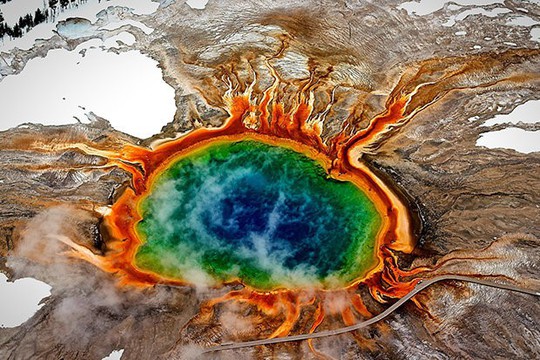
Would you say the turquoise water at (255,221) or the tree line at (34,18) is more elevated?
the tree line at (34,18)

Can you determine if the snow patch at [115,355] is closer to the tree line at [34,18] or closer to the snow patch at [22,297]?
the snow patch at [22,297]

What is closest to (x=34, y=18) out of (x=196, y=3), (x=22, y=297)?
(x=196, y=3)

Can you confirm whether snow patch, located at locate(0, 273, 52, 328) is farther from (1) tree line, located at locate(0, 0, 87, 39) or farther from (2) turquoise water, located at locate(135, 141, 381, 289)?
(1) tree line, located at locate(0, 0, 87, 39)

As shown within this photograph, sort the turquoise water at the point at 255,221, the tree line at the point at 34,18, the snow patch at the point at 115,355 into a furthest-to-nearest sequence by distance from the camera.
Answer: the tree line at the point at 34,18
the turquoise water at the point at 255,221
the snow patch at the point at 115,355

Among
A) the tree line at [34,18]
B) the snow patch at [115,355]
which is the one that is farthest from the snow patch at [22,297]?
the tree line at [34,18]

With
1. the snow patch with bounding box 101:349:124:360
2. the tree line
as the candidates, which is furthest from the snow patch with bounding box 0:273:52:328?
the tree line

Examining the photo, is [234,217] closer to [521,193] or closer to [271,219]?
[271,219]

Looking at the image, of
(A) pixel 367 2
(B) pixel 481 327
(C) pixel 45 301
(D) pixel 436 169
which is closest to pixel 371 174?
(D) pixel 436 169

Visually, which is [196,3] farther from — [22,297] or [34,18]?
[22,297]
